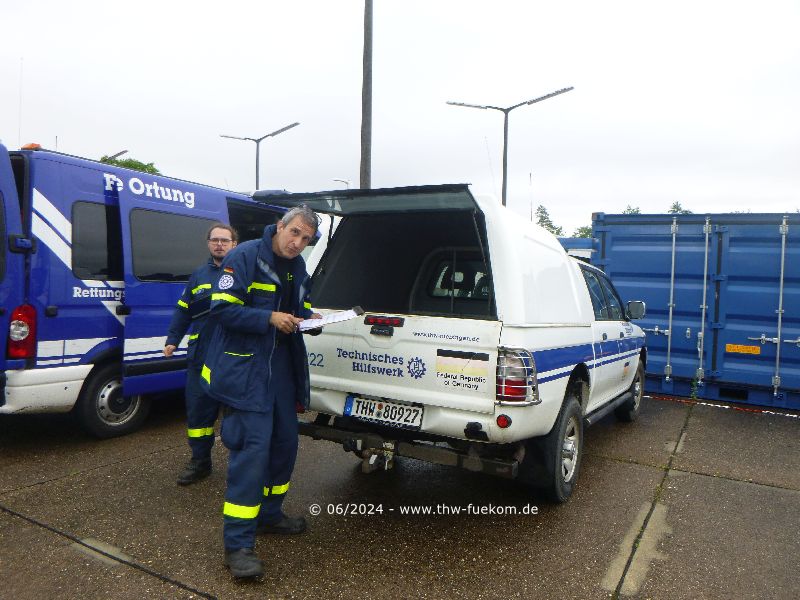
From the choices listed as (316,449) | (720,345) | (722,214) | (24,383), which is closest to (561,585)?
→ (316,449)

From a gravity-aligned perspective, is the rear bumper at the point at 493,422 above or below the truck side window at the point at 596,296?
below

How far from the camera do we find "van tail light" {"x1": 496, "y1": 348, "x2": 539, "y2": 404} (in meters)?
3.26

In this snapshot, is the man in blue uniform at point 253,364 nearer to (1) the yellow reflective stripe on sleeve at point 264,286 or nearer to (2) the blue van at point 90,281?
(1) the yellow reflective stripe on sleeve at point 264,286

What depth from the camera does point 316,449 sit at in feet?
17.0

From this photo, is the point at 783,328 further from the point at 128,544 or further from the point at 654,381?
the point at 128,544

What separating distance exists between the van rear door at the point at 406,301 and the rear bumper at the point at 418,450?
136 millimetres

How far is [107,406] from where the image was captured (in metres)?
5.11

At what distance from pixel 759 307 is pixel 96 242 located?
288 inches

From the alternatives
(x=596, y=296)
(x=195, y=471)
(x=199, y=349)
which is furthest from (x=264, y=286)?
(x=596, y=296)

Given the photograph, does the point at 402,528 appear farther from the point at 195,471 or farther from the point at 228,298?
the point at 228,298

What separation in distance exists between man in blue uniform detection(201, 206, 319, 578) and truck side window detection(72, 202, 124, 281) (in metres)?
2.41

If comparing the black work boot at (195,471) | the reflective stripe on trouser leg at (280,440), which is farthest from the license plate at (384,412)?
the black work boot at (195,471)

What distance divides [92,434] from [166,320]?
114 cm

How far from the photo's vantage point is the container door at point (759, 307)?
23.1 feet
